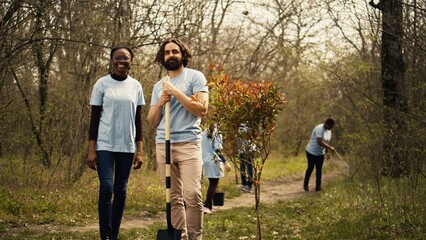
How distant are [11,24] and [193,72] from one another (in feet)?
13.9

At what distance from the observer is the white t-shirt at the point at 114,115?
245 inches

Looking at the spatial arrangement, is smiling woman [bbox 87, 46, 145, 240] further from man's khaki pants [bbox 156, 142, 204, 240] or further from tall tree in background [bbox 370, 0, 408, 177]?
tall tree in background [bbox 370, 0, 408, 177]

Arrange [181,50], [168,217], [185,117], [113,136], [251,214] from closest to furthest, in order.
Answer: [168,217]
[185,117]
[181,50]
[113,136]
[251,214]

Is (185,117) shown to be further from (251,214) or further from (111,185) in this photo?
(251,214)

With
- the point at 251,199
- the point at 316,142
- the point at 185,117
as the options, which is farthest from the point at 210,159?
the point at 316,142

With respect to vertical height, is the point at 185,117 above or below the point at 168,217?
above

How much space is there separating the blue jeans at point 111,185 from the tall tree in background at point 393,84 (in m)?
4.15

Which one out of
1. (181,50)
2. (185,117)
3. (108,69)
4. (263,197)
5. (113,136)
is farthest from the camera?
(263,197)

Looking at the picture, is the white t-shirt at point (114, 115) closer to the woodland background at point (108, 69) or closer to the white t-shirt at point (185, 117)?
the white t-shirt at point (185, 117)

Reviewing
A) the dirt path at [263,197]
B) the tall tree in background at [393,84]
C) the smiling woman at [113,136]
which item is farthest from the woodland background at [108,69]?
the smiling woman at [113,136]

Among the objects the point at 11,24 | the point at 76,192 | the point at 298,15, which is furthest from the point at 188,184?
the point at 298,15

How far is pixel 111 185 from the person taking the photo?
20.1ft

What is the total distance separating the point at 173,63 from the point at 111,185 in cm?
146

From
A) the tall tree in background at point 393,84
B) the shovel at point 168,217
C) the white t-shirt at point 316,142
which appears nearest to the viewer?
the shovel at point 168,217
